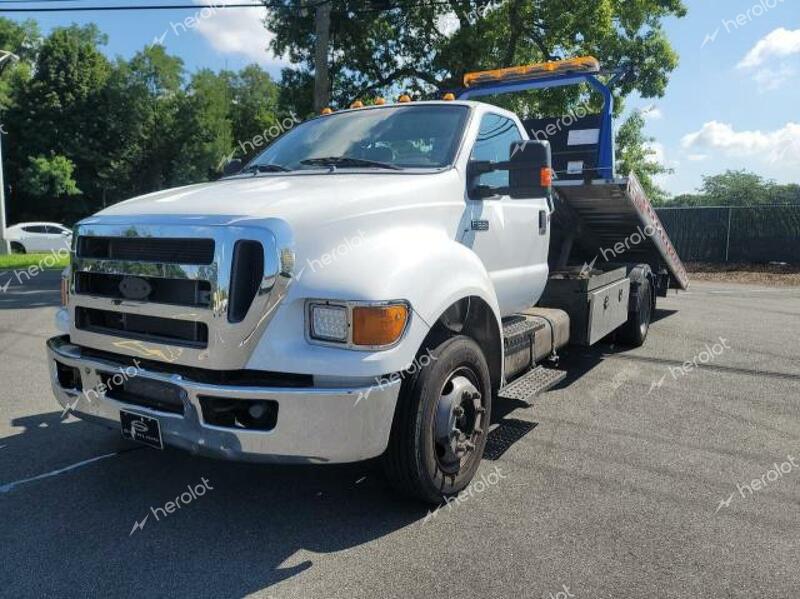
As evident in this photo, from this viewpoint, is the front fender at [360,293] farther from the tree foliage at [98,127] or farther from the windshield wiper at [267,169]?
the tree foliage at [98,127]

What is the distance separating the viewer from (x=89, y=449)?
438 centimetres

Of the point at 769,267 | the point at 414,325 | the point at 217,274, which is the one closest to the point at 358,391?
the point at 414,325

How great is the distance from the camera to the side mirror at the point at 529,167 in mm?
3820

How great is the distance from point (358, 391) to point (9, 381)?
15.4 ft

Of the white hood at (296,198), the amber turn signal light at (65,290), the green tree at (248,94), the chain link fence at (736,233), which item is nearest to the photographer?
the white hood at (296,198)

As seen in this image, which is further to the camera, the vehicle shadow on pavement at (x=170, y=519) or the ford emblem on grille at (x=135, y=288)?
the ford emblem on grille at (x=135, y=288)

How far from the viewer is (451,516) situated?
3459 mm

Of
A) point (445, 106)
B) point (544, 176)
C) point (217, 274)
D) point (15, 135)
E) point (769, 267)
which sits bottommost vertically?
point (769, 267)

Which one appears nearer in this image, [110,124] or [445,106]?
[445,106]

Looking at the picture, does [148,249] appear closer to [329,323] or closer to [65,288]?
[65,288]

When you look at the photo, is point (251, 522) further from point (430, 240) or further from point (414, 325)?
point (430, 240)

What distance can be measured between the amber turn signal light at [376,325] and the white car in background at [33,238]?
26.5 m

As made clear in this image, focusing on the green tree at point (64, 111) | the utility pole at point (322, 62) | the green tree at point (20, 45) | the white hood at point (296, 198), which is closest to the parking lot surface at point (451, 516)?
the white hood at point (296, 198)

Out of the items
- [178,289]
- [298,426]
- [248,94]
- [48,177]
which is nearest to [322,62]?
[178,289]
